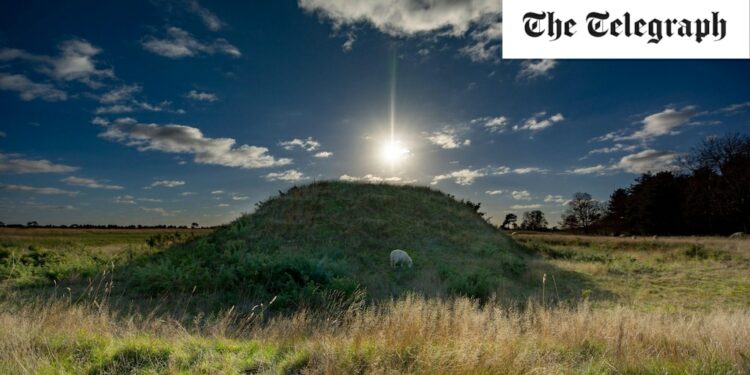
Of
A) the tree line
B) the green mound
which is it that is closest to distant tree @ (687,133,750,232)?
the tree line

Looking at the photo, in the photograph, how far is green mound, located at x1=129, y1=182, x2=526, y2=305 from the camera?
42.6 feet

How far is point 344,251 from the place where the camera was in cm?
2150

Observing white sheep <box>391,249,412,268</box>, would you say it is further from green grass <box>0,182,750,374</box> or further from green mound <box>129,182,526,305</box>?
green grass <box>0,182,750,374</box>

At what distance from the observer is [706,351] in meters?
5.98

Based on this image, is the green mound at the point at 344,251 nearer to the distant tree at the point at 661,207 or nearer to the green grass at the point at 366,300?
the green grass at the point at 366,300

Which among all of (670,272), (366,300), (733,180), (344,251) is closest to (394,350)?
(366,300)

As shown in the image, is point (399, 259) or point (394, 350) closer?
point (394, 350)

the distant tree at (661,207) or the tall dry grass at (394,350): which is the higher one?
the distant tree at (661,207)

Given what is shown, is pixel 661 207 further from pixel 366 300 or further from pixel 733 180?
pixel 366 300

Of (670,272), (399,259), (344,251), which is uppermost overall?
(344,251)

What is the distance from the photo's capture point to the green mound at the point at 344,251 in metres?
13.0

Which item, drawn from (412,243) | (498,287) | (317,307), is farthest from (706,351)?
(412,243)

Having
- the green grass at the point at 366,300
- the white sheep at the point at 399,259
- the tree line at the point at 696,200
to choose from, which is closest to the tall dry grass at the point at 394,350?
the green grass at the point at 366,300

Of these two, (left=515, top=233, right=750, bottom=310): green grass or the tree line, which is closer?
(left=515, top=233, right=750, bottom=310): green grass
